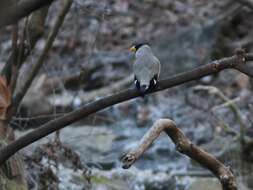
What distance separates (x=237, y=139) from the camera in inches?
246

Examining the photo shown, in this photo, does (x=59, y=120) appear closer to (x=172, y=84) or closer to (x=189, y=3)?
(x=172, y=84)

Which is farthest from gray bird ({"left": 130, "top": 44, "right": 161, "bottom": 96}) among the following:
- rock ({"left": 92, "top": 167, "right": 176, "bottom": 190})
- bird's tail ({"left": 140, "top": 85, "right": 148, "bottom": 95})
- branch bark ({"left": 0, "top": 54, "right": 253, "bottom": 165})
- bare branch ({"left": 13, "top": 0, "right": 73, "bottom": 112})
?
rock ({"left": 92, "top": 167, "right": 176, "bottom": 190})

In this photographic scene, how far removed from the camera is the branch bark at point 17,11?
1250 millimetres

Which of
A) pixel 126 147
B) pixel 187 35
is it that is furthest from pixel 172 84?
pixel 187 35

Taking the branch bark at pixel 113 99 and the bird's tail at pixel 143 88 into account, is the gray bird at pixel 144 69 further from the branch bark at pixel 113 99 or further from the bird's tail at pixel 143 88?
the branch bark at pixel 113 99

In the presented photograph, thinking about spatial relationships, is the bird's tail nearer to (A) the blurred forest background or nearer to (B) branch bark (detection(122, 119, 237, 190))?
(B) branch bark (detection(122, 119, 237, 190))

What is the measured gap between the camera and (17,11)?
134cm

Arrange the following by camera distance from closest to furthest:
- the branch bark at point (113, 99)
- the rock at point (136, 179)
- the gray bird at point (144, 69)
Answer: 1. the branch bark at point (113, 99)
2. the gray bird at point (144, 69)
3. the rock at point (136, 179)

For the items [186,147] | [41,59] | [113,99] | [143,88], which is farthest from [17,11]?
[41,59]

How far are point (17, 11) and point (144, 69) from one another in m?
1.76

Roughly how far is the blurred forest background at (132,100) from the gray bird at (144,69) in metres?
0.56

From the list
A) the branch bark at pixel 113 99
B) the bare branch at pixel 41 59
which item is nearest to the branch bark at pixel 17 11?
the branch bark at pixel 113 99

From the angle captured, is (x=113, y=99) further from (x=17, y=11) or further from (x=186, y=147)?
(x=17, y=11)

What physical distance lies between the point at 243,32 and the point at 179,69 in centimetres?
132
